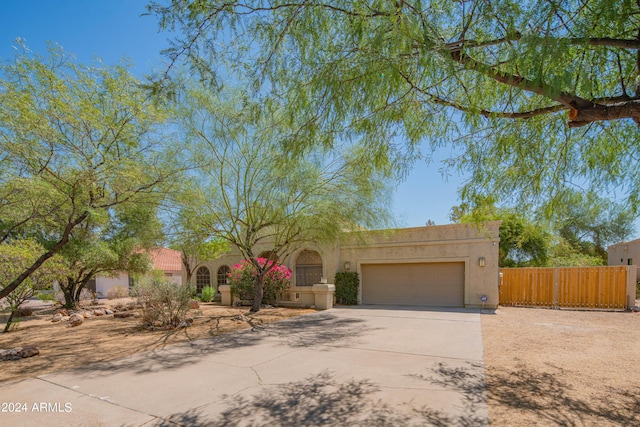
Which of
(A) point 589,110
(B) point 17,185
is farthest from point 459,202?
(B) point 17,185

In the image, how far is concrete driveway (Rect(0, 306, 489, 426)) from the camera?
14.0 ft

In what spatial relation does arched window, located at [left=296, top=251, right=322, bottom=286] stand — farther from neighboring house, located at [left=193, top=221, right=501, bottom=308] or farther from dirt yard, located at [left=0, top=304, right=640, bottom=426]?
dirt yard, located at [left=0, top=304, right=640, bottom=426]

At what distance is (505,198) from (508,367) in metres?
2.93

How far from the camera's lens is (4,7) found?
6191 mm

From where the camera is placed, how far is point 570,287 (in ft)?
50.4

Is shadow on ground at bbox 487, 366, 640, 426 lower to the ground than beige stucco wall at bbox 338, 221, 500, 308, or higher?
lower

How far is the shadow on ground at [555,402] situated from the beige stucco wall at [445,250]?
8842 millimetres

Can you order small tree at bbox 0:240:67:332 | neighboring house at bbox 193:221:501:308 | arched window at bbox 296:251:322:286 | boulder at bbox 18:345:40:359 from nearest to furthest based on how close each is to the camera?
boulder at bbox 18:345:40:359 → small tree at bbox 0:240:67:332 → neighboring house at bbox 193:221:501:308 → arched window at bbox 296:251:322:286

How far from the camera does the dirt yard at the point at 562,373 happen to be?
4.32 meters

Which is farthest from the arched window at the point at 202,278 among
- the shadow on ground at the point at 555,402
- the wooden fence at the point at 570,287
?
the shadow on ground at the point at 555,402

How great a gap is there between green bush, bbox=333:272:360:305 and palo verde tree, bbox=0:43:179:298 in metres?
11.3

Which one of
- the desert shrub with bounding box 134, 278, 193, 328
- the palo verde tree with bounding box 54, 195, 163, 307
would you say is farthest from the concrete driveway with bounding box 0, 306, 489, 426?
the palo verde tree with bounding box 54, 195, 163, 307

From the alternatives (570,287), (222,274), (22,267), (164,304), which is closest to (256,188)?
(164,304)

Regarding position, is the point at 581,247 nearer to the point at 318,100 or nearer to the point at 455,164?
the point at 455,164
